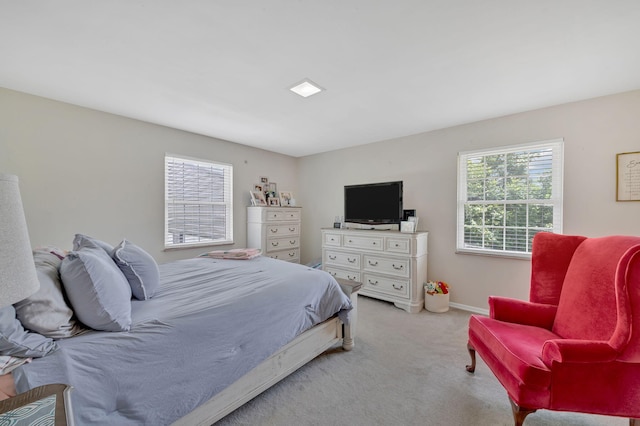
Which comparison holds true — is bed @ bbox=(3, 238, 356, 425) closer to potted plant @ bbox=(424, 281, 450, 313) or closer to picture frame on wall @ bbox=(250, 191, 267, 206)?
potted plant @ bbox=(424, 281, 450, 313)

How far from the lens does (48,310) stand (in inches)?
45.6

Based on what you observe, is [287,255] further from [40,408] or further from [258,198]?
[40,408]

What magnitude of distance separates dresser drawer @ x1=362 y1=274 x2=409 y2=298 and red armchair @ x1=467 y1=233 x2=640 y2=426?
1419 millimetres

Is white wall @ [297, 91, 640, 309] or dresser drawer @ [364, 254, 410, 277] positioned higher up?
white wall @ [297, 91, 640, 309]

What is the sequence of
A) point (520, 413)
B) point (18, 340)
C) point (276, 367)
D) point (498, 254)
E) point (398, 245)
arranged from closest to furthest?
point (18, 340)
point (520, 413)
point (276, 367)
point (498, 254)
point (398, 245)

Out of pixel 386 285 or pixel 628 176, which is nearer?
pixel 628 176

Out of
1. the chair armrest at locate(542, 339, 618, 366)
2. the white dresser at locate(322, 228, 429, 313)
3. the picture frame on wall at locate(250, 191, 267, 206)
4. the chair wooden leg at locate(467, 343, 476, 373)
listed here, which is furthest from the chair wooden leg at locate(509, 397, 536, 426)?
the picture frame on wall at locate(250, 191, 267, 206)

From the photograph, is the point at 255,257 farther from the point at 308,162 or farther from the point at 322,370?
the point at 308,162

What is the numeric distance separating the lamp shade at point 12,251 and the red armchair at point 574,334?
6.76 feet

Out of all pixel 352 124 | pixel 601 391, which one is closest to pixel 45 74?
pixel 352 124

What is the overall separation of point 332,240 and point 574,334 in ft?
9.57

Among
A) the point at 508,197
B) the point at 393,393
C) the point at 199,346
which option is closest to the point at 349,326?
the point at 393,393

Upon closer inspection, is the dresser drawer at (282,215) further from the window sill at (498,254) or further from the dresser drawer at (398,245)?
the window sill at (498,254)

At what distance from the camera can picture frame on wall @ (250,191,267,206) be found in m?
4.40
